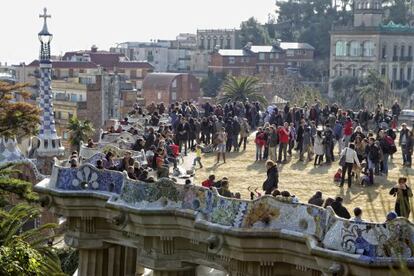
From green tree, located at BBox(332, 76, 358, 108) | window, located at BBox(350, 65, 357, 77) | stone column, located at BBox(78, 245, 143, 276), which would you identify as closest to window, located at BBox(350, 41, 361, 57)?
window, located at BBox(350, 65, 357, 77)

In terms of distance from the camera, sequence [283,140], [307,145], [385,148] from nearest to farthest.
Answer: [385,148] → [283,140] → [307,145]

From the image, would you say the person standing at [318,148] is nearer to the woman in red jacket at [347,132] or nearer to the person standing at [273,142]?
the person standing at [273,142]

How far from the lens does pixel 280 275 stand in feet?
60.4

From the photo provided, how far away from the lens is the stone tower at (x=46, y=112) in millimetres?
51781

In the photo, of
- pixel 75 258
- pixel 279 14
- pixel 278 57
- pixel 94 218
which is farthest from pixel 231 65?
pixel 94 218

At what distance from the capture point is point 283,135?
30141 mm

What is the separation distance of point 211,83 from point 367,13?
1792 centimetres

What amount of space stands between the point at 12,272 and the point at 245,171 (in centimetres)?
1289

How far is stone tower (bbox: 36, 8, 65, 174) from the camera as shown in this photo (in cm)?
5178

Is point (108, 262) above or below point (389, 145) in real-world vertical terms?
below

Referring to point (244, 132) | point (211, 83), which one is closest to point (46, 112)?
point (244, 132)

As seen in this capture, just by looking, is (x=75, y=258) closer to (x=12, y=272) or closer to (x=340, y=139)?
(x=340, y=139)

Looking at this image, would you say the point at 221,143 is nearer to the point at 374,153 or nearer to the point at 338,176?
the point at 338,176

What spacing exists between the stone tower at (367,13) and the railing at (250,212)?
3321 inches
